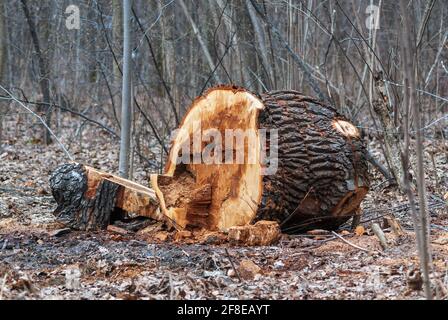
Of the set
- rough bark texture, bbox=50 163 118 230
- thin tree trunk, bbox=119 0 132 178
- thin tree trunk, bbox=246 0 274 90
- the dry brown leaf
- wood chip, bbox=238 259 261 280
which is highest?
thin tree trunk, bbox=246 0 274 90

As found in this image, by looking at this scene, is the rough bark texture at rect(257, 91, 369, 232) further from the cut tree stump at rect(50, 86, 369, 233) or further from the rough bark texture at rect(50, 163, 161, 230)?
the rough bark texture at rect(50, 163, 161, 230)

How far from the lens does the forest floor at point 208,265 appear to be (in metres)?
3.91

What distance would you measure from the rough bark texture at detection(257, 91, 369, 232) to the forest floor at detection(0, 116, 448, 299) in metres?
0.22

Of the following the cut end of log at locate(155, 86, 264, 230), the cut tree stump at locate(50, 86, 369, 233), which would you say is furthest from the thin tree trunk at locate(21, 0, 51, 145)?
the cut end of log at locate(155, 86, 264, 230)

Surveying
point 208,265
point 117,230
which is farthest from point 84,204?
point 208,265

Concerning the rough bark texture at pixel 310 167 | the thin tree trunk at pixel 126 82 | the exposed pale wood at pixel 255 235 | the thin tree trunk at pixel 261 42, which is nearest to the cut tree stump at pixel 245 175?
the rough bark texture at pixel 310 167

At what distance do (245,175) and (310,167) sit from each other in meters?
0.49

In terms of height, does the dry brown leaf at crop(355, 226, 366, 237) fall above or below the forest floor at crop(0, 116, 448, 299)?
above

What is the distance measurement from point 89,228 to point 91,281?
172cm

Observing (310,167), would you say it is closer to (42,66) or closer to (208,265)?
(208,265)

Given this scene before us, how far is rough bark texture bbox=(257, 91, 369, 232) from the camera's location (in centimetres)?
545

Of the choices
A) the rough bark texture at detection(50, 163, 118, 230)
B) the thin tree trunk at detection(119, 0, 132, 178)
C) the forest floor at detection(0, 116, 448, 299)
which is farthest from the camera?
the thin tree trunk at detection(119, 0, 132, 178)

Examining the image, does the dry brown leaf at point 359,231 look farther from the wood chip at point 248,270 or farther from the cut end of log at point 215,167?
the wood chip at point 248,270

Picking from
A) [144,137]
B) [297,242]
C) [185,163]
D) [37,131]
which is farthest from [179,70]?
[297,242]
